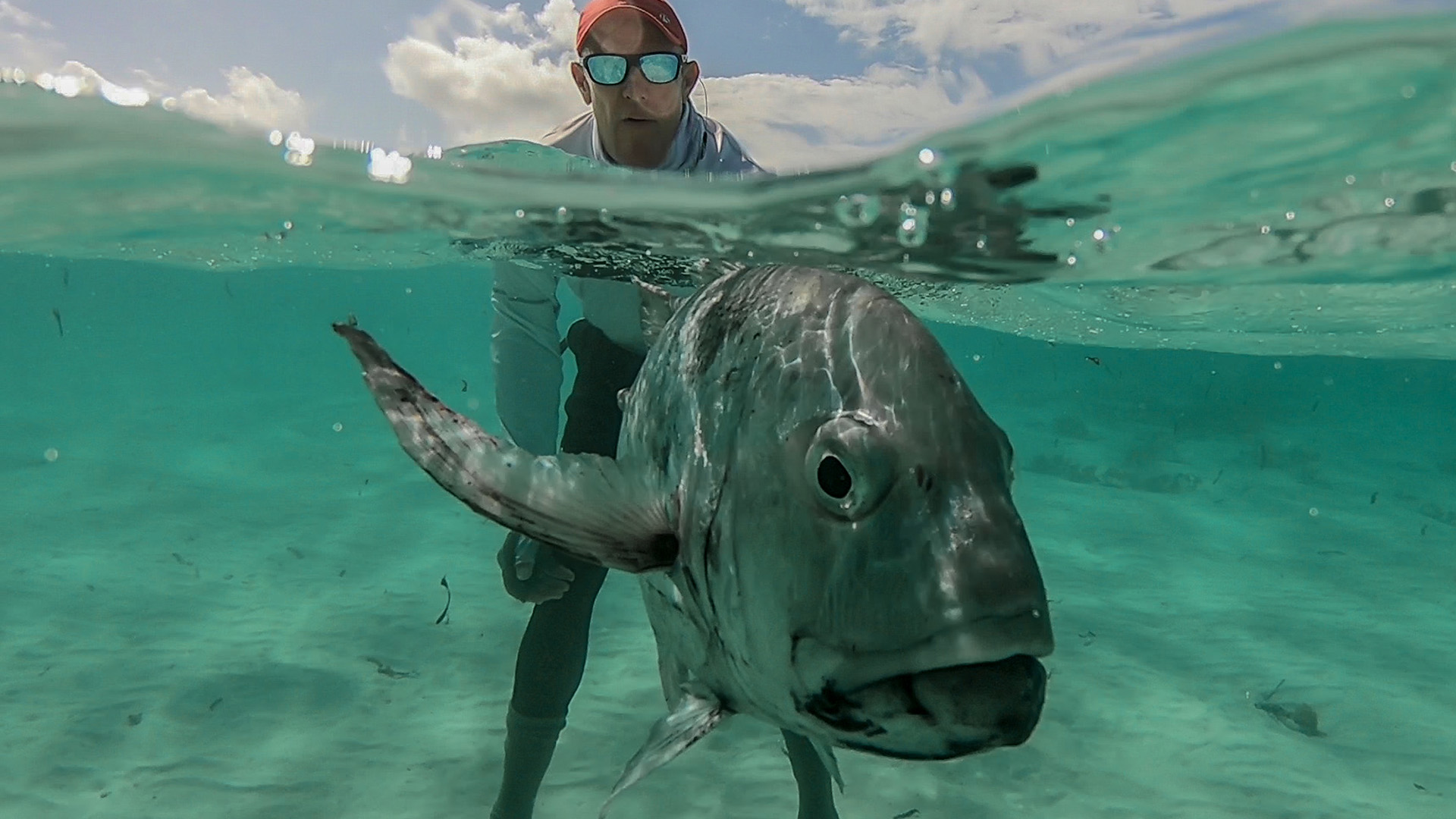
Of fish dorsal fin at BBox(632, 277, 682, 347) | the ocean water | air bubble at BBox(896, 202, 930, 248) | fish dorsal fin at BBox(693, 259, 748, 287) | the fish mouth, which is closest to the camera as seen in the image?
the fish mouth

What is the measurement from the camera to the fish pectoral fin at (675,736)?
7.95ft

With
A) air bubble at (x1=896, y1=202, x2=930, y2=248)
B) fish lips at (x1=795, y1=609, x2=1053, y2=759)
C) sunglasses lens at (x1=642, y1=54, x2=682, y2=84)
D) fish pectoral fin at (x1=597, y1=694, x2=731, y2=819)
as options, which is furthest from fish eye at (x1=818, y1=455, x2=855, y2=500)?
air bubble at (x1=896, y1=202, x2=930, y2=248)

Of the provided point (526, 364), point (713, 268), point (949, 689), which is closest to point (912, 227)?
point (713, 268)

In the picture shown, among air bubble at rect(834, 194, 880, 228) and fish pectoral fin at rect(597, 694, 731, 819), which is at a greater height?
air bubble at rect(834, 194, 880, 228)

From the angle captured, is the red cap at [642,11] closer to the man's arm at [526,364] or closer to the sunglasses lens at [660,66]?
the sunglasses lens at [660,66]

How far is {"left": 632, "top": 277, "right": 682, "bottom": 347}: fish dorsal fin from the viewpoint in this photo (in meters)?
3.56

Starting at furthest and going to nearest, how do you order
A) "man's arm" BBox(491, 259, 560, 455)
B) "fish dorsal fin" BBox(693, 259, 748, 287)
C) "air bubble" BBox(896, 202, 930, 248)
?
"fish dorsal fin" BBox(693, 259, 748, 287), "air bubble" BBox(896, 202, 930, 248), "man's arm" BBox(491, 259, 560, 455)

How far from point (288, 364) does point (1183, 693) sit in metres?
59.4

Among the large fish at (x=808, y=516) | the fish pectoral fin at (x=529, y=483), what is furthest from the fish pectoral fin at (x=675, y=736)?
the fish pectoral fin at (x=529, y=483)

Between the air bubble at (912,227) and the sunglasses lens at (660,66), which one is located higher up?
the sunglasses lens at (660,66)

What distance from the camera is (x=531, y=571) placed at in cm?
455

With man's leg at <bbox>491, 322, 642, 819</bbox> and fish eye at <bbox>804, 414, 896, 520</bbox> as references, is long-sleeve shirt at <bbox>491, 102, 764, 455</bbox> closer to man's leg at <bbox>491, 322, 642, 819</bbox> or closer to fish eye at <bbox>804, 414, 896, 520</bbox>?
man's leg at <bbox>491, 322, 642, 819</bbox>

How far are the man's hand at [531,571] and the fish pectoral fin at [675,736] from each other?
2.02 m

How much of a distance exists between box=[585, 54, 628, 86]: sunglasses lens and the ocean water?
1904mm
